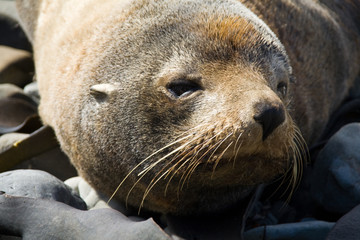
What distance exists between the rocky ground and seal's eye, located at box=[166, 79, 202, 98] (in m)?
0.79

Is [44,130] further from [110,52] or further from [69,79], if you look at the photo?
[110,52]

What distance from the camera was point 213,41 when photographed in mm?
3268

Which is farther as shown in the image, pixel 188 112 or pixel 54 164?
pixel 54 164

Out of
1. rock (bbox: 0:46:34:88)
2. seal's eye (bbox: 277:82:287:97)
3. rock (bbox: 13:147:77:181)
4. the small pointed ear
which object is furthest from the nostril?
rock (bbox: 0:46:34:88)

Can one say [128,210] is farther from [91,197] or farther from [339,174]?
[339,174]

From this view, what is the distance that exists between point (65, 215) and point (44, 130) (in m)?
1.72

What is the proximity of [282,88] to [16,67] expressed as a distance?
353cm

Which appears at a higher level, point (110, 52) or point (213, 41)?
point (213, 41)

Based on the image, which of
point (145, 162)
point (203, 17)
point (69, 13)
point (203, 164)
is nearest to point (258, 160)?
point (203, 164)

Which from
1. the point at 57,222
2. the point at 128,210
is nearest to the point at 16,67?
the point at 128,210

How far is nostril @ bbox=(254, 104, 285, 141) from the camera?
2871 mm

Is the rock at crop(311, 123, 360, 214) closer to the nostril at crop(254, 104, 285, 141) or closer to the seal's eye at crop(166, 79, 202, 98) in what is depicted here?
the nostril at crop(254, 104, 285, 141)

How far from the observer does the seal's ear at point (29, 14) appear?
605 cm

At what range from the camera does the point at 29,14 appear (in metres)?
6.18
